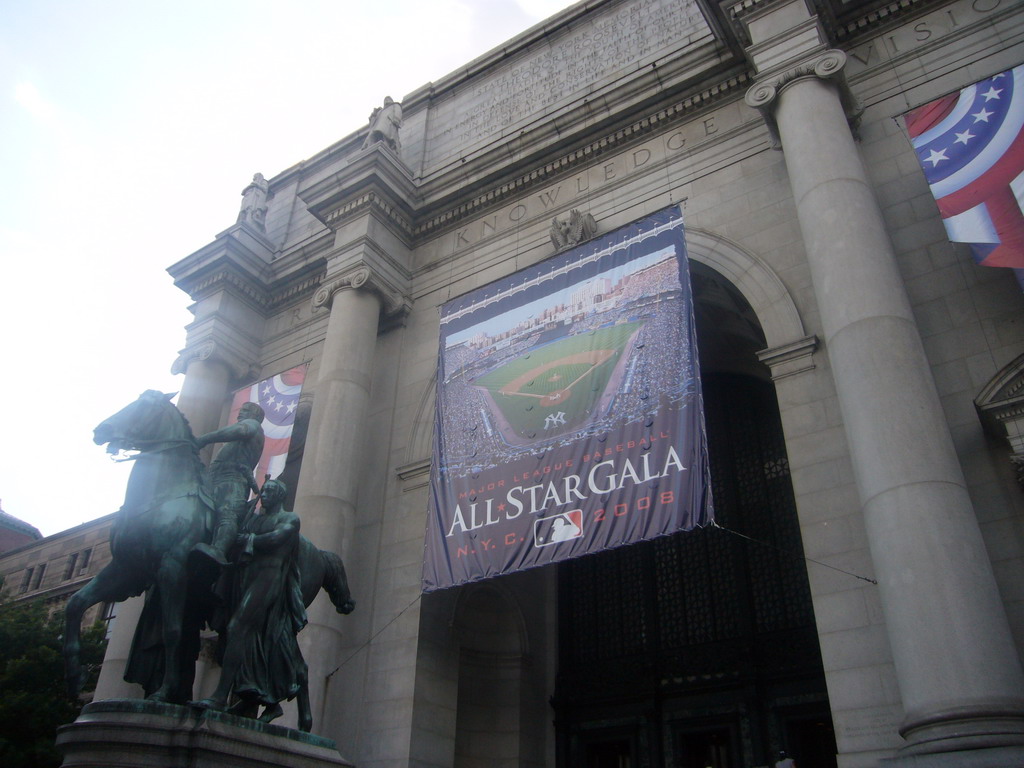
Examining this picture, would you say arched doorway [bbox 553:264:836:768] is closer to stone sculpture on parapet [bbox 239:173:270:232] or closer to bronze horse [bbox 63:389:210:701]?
bronze horse [bbox 63:389:210:701]

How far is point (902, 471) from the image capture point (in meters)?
8.41

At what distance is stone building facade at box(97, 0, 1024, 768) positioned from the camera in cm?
867

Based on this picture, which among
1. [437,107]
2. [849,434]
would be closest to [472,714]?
[849,434]

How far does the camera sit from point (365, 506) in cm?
1491

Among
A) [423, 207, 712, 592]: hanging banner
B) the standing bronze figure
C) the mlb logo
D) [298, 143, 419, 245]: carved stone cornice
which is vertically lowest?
the standing bronze figure

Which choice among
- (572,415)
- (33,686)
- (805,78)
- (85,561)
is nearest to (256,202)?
(33,686)

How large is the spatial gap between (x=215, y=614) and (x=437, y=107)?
14850 mm

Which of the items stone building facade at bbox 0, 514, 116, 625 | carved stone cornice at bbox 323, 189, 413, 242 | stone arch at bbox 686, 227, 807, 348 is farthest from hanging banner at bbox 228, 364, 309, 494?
stone building facade at bbox 0, 514, 116, 625

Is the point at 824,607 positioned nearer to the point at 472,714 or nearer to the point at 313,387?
the point at 472,714

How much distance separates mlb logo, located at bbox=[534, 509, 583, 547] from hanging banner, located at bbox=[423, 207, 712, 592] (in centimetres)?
2

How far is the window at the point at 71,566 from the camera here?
3228 cm

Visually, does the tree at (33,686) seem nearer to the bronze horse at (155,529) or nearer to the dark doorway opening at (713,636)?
the dark doorway opening at (713,636)

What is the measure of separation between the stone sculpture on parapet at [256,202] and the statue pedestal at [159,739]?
15406 mm

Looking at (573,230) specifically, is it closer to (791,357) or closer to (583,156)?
(583,156)
